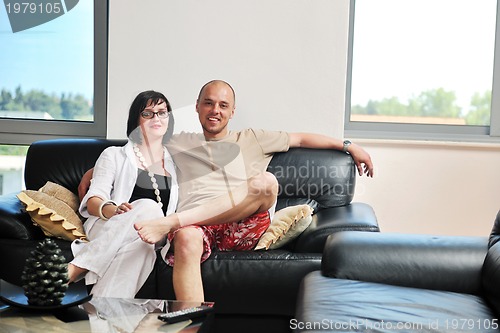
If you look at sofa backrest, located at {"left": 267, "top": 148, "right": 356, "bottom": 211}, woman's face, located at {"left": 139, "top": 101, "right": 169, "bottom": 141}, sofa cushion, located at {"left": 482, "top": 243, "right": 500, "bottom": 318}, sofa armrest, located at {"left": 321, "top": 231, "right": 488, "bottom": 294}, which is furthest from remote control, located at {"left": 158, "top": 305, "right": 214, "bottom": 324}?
woman's face, located at {"left": 139, "top": 101, "right": 169, "bottom": 141}

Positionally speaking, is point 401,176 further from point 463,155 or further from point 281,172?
point 281,172

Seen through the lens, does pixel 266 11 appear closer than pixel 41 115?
Yes

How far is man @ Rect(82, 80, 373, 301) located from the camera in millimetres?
2951

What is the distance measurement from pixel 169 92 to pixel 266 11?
0.71 metres

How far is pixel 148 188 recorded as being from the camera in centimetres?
342

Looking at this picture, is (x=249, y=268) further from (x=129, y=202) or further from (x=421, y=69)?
(x=421, y=69)

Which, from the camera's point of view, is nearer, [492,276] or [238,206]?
[492,276]

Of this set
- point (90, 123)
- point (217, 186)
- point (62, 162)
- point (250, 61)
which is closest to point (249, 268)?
point (217, 186)

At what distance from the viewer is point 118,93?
4.12m

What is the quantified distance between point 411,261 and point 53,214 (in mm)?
1572

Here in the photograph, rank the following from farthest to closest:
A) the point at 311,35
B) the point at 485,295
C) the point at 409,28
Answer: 1. the point at 409,28
2. the point at 311,35
3. the point at 485,295

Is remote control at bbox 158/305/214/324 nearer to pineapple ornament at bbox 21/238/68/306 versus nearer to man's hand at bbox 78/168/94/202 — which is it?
pineapple ornament at bbox 21/238/68/306

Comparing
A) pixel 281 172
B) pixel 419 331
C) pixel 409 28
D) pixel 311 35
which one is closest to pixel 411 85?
pixel 409 28

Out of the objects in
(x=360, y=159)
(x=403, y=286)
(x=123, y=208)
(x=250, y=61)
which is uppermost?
(x=250, y=61)
